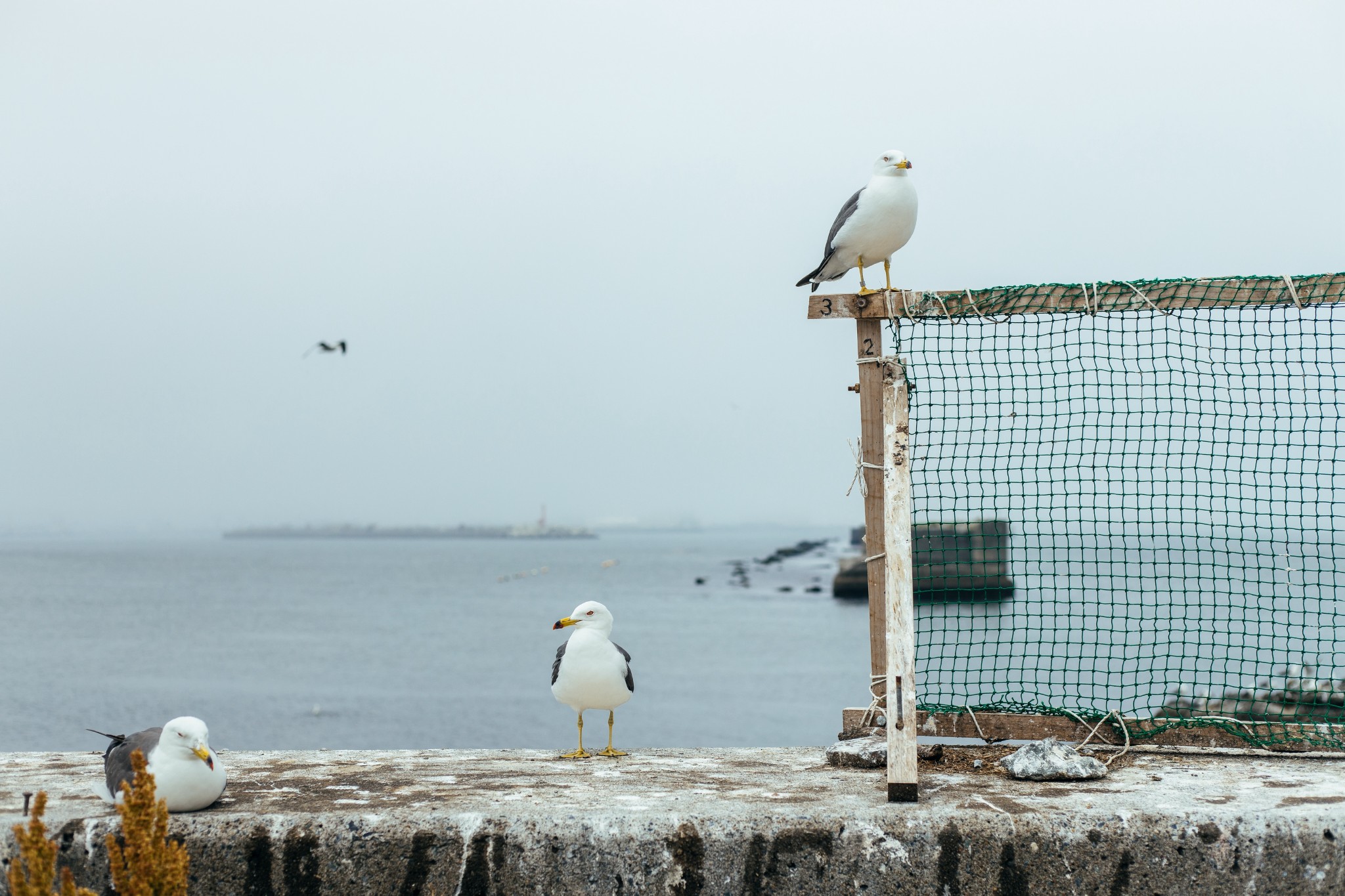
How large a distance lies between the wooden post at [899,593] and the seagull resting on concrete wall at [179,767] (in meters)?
2.49

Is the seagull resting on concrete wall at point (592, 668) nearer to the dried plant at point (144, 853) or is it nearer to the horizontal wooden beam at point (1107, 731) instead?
the horizontal wooden beam at point (1107, 731)

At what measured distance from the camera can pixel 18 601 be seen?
9938cm

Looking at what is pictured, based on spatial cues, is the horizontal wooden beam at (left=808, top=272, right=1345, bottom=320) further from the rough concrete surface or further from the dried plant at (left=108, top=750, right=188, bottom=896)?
the dried plant at (left=108, top=750, right=188, bottom=896)

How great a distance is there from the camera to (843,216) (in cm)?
582

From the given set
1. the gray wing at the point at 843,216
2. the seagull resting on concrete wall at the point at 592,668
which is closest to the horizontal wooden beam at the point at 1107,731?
the seagull resting on concrete wall at the point at 592,668

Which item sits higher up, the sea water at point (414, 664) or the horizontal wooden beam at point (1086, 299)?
the horizontal wooden beam at point (1086, 299)

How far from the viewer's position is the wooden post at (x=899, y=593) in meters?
3.98

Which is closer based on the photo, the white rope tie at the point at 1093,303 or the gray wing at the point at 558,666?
the white rope tie at the point at 1093,303

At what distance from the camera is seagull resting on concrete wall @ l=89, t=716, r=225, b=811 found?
3.73 metres

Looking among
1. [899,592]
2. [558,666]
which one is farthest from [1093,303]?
[558,666]

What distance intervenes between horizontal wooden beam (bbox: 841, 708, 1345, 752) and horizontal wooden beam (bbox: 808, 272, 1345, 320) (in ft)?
6.44

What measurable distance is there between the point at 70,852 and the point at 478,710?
37.1m

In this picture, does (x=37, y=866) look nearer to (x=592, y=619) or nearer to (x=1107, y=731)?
(x=592, y=619)

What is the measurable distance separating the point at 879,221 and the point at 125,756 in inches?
166
